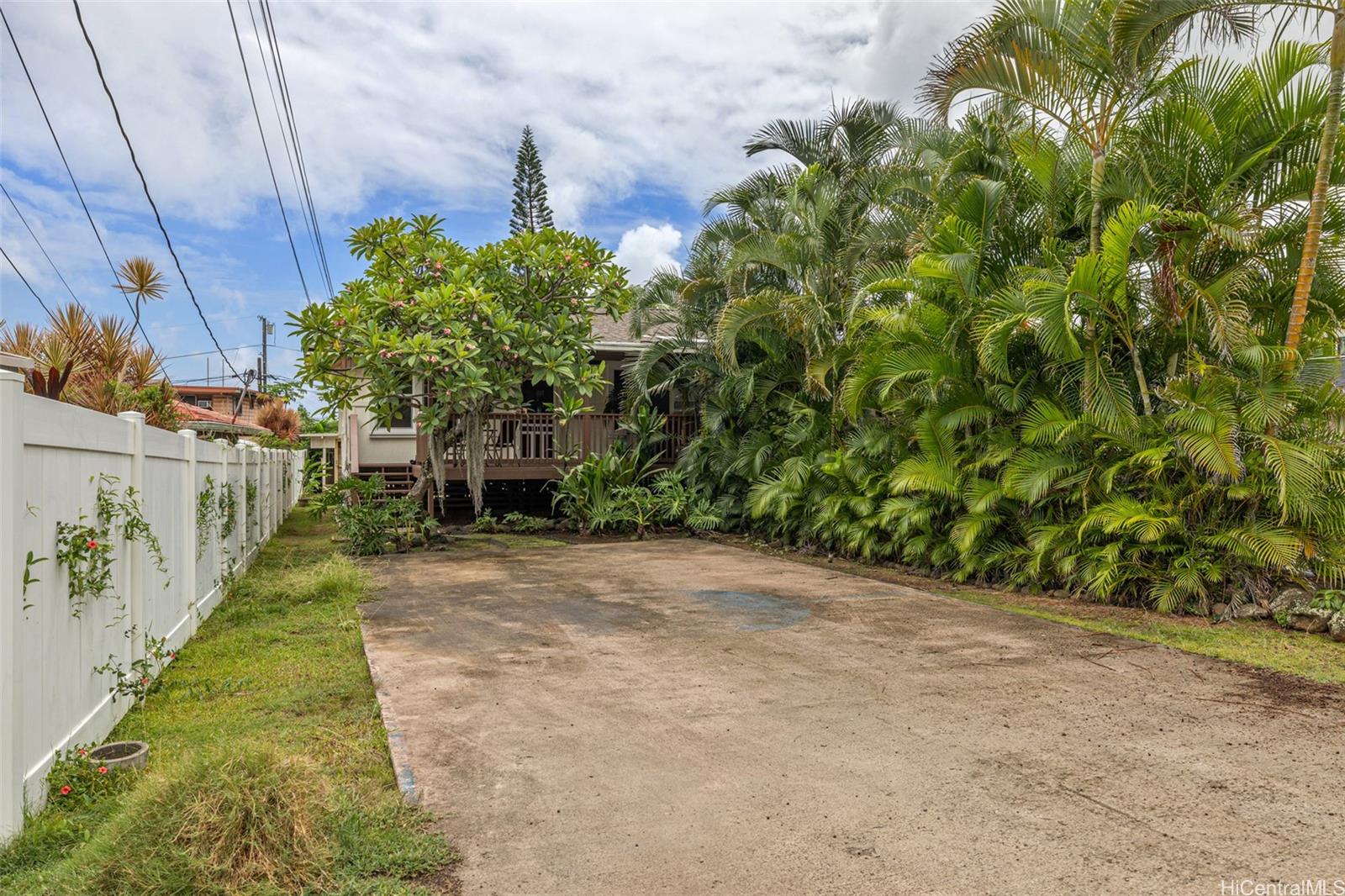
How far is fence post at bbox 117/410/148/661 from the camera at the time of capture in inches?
183

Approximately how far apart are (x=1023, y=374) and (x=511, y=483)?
10.5m

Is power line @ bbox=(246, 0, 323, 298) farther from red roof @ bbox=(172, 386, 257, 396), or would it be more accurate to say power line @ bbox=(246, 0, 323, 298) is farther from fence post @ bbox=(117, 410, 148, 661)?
red roof @ bbox=(172, 386, 257, 396)

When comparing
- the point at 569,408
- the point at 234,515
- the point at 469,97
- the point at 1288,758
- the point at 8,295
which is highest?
the point at 469,97

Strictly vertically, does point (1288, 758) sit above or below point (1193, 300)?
below

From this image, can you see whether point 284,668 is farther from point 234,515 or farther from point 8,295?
point 8,295

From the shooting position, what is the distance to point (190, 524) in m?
6.29

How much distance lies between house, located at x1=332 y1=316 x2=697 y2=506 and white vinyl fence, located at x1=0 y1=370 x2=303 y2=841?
26.4 ft

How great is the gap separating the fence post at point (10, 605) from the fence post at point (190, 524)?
3.43m

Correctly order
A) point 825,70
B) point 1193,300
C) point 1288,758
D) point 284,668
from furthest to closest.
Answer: point 825,70
point 1193,300
point 284,668
point 1288,758

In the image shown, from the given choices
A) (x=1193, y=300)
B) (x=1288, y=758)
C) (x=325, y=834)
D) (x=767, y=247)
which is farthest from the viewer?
(x=767, y=247)

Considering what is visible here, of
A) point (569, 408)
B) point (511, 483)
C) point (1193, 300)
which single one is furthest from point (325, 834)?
point (511, 483)

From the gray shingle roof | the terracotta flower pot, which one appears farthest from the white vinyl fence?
the gray shingle roof

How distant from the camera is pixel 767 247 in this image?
11.3 meters

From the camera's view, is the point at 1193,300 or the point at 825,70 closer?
the point at 1193,300
